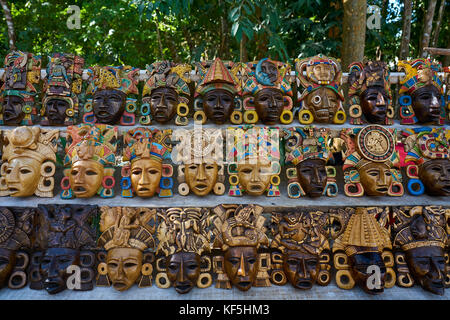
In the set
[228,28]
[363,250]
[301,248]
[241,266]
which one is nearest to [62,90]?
[241,266]

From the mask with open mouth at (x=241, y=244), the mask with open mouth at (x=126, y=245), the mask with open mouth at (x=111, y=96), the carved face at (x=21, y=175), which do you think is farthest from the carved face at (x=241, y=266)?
the carved face at (x=21, y=175)

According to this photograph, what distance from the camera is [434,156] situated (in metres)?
3.24

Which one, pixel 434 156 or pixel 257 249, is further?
pixel 434 156

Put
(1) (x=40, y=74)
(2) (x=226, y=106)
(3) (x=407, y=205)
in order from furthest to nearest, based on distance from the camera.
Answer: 1. (1) (x=40, y=74)
2. (2) (x=226, y=106)
3. (3) (x=407, y=205)

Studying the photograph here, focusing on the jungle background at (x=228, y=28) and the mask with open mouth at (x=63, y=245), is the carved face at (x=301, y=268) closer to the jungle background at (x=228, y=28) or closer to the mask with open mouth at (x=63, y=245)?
the mask with open mouth at (x=63, y=245)

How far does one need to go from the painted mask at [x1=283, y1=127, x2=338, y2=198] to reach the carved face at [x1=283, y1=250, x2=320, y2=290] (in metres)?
0.65

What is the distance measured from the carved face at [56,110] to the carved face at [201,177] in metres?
1.63

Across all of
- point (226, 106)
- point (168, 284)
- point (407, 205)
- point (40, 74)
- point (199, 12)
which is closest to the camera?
point (168, 284)

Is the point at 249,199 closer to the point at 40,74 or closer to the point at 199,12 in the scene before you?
the point at 40,74

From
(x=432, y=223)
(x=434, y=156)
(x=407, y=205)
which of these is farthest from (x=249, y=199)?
(x=434, y=156)

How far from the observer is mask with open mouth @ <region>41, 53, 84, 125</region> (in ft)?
11.3

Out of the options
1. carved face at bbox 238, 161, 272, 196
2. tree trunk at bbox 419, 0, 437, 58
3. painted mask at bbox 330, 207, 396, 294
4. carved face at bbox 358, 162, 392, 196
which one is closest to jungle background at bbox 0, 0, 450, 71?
tree trunk at bbox 419, 0, 437, 58

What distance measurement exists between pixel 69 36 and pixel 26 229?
4.66m

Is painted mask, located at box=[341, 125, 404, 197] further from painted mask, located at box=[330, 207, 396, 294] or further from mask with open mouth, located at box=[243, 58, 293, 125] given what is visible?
mask with open mouth, located at box=[243, 58, 293, 125]
